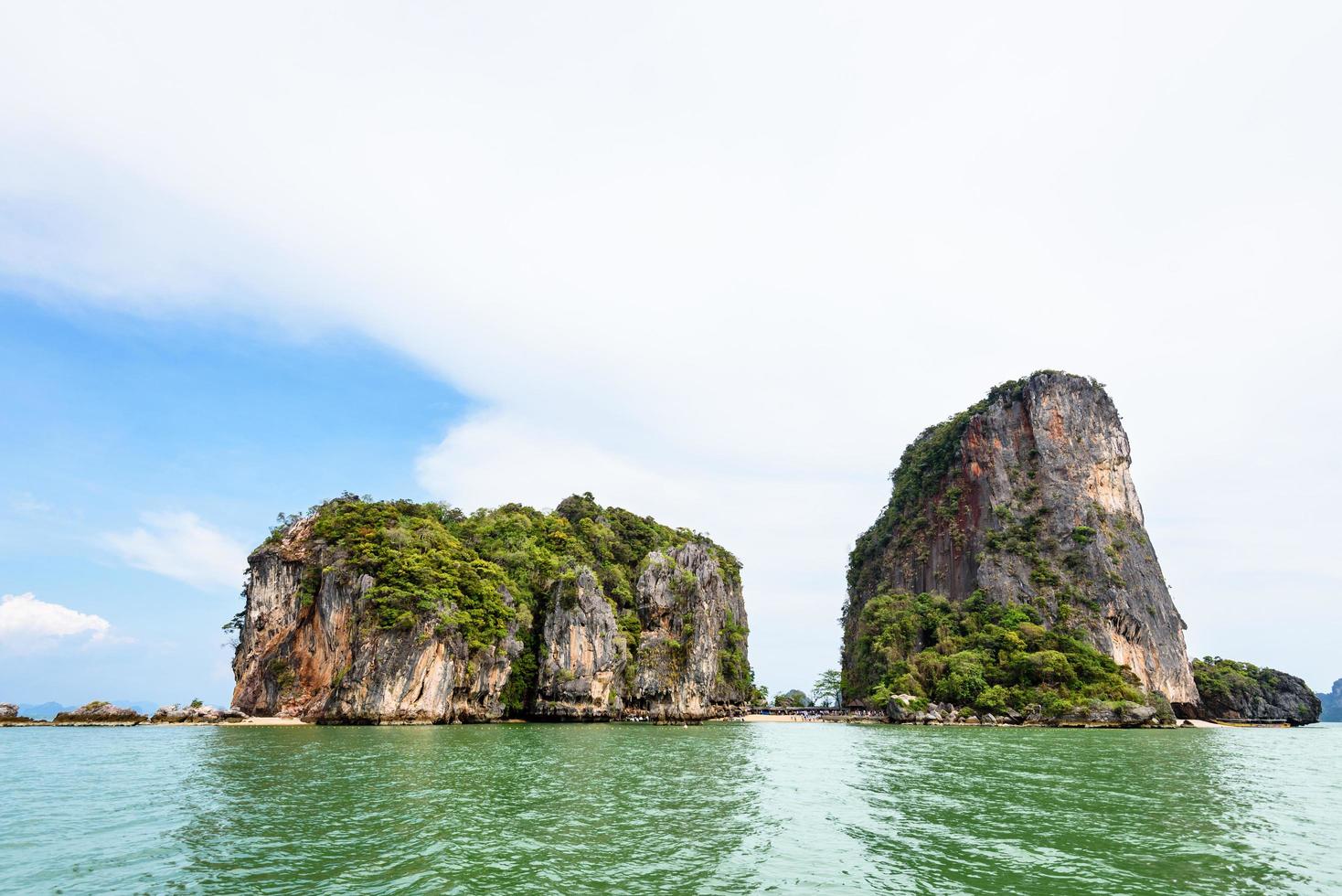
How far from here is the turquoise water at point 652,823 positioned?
489 inches

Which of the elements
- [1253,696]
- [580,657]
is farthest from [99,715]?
[1253,696]

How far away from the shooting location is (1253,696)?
9538 cm

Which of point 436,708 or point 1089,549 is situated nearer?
point 436,708

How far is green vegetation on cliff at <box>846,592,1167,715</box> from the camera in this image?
229 feet

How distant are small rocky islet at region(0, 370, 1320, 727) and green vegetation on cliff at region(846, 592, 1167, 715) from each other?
10.1 inches

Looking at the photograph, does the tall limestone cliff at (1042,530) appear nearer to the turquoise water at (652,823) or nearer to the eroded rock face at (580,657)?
the eroded rock face at (580,657)

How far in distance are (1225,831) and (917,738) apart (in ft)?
105

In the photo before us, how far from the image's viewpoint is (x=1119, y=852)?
1453 centimetres

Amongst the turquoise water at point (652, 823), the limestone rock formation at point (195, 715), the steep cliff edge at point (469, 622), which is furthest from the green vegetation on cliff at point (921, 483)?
the limestone rock formation at point (195, 715)

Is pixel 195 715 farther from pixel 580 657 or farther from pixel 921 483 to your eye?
pixel 921 483

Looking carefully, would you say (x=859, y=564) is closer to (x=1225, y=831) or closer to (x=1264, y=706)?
(x=1264, y=706)

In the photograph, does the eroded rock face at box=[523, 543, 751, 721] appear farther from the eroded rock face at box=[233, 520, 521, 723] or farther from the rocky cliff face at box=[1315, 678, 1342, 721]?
the rocky cliff face at box=[1315, 678, 1342, 721]

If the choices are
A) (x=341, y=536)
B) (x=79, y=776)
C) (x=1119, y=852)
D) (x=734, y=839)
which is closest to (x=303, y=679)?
(x=341, y=536)

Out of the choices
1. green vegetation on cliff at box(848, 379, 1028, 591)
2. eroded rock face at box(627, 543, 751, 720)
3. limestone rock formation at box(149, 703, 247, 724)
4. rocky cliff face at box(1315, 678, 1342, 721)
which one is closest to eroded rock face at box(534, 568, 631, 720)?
eroded rock face at box(627, 543, 751, 720)
